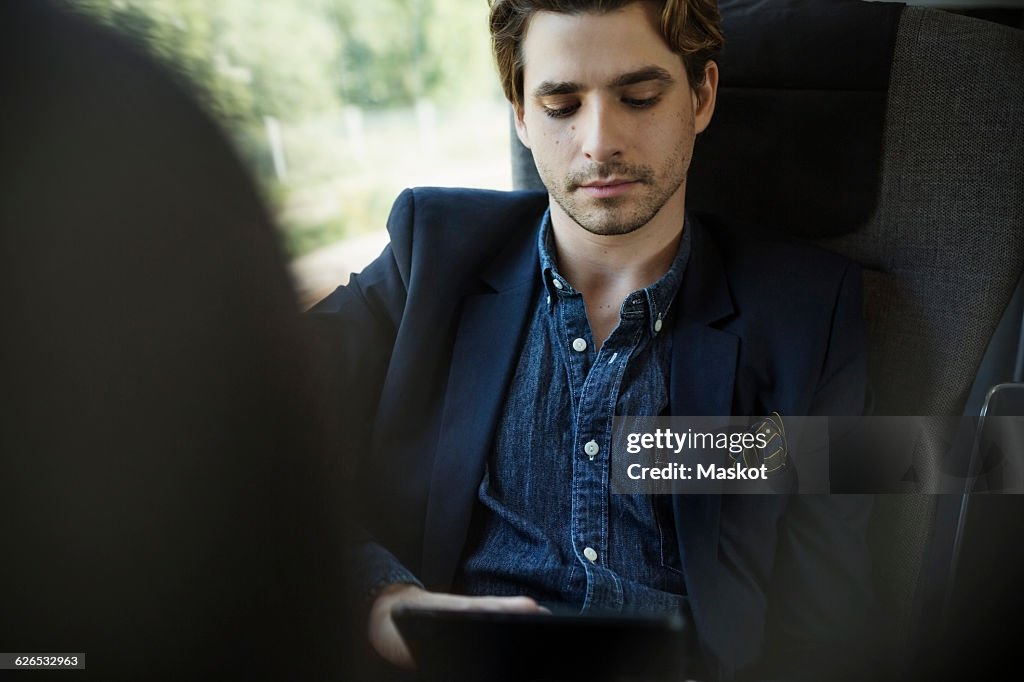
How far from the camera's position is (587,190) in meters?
0.79

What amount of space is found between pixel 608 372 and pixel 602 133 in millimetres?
242

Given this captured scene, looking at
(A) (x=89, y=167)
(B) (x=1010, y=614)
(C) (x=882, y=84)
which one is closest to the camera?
(A) (x=89, y=167)

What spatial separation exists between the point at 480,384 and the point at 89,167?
60 centimetres

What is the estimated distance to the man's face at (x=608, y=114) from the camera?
0.75 meters

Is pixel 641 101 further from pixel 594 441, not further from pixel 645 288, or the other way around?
pixel 594 441

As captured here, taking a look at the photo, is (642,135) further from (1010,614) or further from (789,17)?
(1010,614)

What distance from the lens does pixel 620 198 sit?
0.79m

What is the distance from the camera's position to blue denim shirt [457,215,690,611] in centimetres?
78

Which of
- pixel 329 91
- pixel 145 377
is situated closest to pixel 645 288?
pixel 329 91

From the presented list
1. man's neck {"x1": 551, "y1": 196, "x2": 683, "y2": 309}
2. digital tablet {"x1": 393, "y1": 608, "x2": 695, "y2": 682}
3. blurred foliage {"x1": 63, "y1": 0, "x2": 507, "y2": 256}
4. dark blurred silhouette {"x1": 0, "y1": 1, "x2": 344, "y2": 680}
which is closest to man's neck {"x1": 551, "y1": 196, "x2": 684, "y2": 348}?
man's neck {"x1": 551, "y1": 196, "x2": 683, "y2": 309}

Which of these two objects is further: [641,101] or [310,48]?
[641,101]

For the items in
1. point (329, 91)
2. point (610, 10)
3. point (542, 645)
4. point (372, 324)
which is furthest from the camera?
point (372, 324)

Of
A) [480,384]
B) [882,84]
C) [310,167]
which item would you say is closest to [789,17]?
[882,84]

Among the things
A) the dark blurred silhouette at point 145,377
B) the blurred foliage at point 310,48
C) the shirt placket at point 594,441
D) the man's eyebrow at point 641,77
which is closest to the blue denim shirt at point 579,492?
the shirt placket at point 594,441
